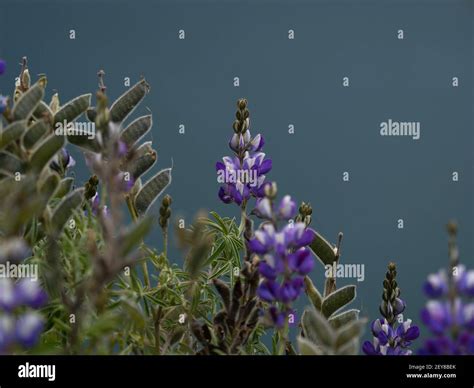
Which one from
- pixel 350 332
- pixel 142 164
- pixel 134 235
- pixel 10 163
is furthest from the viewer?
pixel 142 164

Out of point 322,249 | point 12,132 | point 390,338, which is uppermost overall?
point 12,132

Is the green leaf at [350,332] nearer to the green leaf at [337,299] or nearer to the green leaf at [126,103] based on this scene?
the green leaf at [337,299]

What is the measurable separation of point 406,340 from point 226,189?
0.90ft

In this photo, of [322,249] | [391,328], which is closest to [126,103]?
[322,249]

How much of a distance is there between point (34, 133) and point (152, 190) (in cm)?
16

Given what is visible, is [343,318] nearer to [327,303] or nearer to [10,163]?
[327,303]

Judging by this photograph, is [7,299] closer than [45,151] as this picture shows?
Yes

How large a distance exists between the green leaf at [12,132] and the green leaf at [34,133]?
0.05 ft

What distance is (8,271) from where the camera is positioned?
26.7 inches

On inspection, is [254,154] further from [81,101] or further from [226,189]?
[81,101]

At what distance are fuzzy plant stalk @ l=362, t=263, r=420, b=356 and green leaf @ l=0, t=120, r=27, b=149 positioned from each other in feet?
1.36

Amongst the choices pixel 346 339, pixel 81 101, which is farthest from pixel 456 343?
pixel 81 101

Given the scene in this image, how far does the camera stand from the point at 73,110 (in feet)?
2.57
